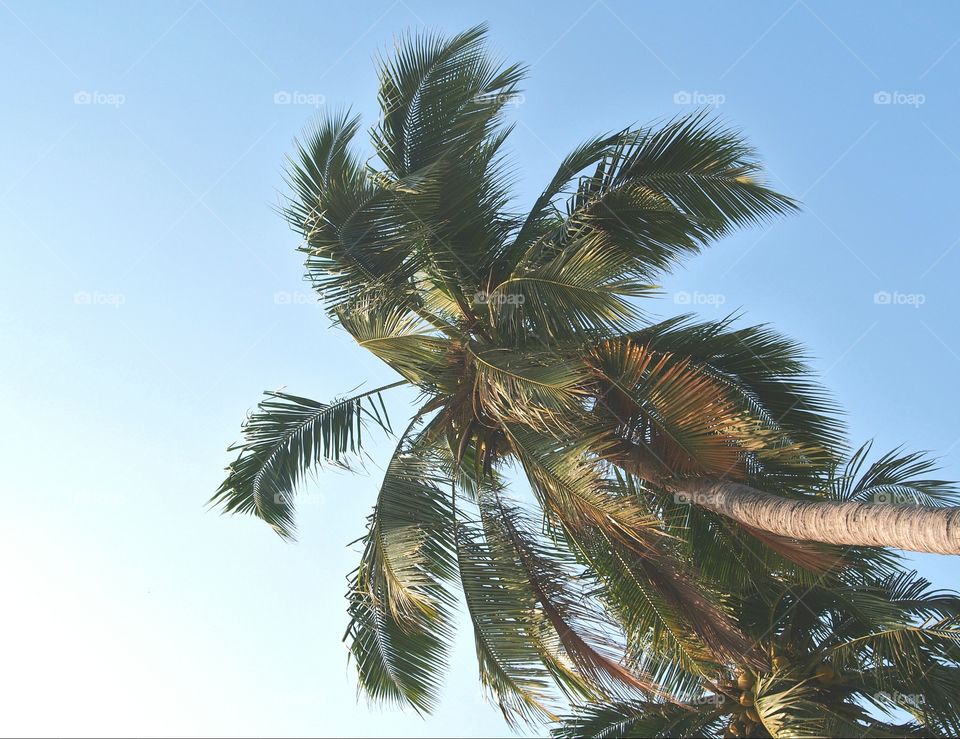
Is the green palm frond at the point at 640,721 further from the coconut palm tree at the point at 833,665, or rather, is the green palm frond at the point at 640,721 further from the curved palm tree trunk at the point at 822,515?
the curved palm tree trunk at the point at 822,515

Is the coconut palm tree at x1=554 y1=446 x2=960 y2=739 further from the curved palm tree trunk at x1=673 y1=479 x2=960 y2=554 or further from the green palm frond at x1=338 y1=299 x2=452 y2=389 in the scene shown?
the green palm frond at x1=338 y1=299 x2=452 y2=389

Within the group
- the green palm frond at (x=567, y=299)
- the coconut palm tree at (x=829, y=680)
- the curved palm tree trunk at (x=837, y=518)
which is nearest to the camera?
the curved palm tree trunk at (x=837, y=518)

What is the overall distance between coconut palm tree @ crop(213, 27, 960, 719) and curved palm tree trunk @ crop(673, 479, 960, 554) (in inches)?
1.1

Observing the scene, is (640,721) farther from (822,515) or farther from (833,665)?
(822,515)

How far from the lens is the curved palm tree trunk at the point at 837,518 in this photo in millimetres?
5921

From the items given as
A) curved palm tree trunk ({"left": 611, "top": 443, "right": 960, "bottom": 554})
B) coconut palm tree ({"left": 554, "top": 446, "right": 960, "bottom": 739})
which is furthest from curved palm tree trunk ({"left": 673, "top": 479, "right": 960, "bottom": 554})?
coconut palm tree ({"left": 554, "top": 446, "right": 960, "bottom": 739})

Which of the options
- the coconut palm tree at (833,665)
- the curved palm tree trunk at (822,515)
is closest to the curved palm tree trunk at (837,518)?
the curved palm tree trunk at (822,515)

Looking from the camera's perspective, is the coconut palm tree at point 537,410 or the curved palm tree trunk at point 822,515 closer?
the curved palm tree trunk at point 822,515

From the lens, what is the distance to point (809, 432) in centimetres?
966

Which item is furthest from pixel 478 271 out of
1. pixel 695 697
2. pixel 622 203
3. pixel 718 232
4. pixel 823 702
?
pixel 823 702

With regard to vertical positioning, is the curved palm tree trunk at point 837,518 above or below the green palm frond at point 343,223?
below

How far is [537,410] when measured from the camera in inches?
296

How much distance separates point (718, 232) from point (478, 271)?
252cm

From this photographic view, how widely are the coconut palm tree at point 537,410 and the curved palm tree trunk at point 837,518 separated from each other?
1.1 inches
